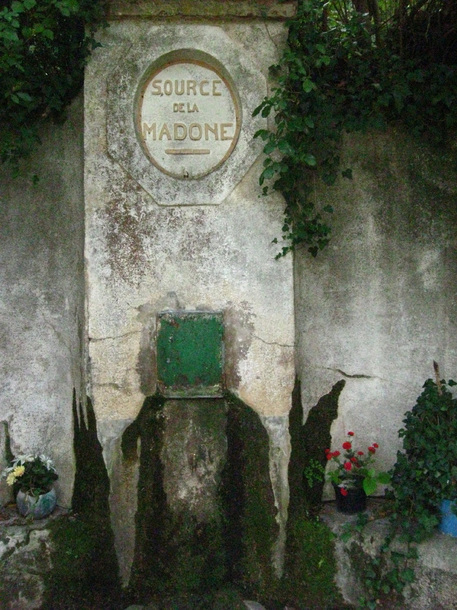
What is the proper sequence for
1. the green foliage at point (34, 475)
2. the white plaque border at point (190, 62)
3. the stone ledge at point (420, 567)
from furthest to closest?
the green foliage at point (34, 475) < the white plaque border at point (190, 62) < the stone ledge at point (420, 567)

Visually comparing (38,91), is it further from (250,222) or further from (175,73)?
(250,222)

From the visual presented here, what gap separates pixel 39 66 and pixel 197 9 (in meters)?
0.84

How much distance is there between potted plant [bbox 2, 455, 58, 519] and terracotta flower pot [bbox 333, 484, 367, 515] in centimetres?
146

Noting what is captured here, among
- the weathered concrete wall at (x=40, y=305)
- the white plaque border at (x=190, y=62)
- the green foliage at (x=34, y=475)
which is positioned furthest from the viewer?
the weathered concrete wall at (x=40, y=305)

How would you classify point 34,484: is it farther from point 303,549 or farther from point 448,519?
point 448,519

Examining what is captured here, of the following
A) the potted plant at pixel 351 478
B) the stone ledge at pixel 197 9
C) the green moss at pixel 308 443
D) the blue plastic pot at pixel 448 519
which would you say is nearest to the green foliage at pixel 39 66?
the stone ledge at pixel 197 9

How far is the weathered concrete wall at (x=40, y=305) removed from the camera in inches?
125

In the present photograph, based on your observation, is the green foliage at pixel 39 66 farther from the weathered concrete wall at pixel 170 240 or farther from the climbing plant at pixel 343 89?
the climbing plant at pixel 343 89

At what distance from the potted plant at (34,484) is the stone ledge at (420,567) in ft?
4.60

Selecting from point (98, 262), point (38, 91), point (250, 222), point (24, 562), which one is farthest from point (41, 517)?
point (38, 91)

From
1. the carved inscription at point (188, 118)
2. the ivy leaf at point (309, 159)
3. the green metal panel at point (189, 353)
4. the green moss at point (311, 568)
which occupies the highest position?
the carved inscription at point (188, 118)

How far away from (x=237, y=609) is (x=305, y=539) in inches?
18.0

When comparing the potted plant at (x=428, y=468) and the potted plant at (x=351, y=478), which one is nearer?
the potted plant at (x=428, y=468)

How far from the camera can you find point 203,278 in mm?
2877
